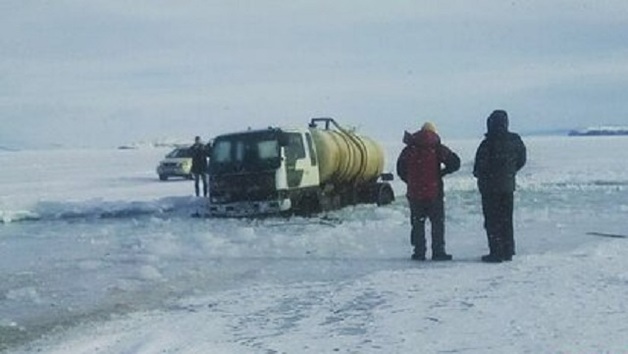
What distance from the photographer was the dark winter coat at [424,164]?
1224 centimetres

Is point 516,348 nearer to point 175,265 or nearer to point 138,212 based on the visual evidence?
point 175,265

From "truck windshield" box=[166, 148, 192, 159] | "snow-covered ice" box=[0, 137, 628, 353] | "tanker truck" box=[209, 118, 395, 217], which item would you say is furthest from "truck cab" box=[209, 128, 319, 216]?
"truck windshield" box=[166, 148, 192, 159]

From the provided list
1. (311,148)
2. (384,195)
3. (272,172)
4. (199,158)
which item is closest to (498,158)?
(272,172)

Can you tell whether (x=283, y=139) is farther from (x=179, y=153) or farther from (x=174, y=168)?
(x=179, y=153)

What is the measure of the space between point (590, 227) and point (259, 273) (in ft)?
24.5

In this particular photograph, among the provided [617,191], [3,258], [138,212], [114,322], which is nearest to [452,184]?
[617,191]

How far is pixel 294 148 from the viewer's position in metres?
21.7

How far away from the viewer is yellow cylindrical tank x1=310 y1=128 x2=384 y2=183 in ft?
74.9

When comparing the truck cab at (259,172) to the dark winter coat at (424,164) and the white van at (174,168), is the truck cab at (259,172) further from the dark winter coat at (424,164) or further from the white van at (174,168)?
the white van at (174,168)

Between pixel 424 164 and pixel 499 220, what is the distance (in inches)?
48.4

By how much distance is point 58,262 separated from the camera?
1448 cm

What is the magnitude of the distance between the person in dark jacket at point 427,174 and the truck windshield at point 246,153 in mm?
9062

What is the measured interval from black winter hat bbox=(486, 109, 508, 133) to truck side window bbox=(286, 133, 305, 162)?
10.1m

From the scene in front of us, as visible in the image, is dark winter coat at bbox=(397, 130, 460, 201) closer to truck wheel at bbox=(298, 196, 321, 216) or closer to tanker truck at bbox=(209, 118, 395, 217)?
tanker truck at bbox=(209, 118, 395, 217)
